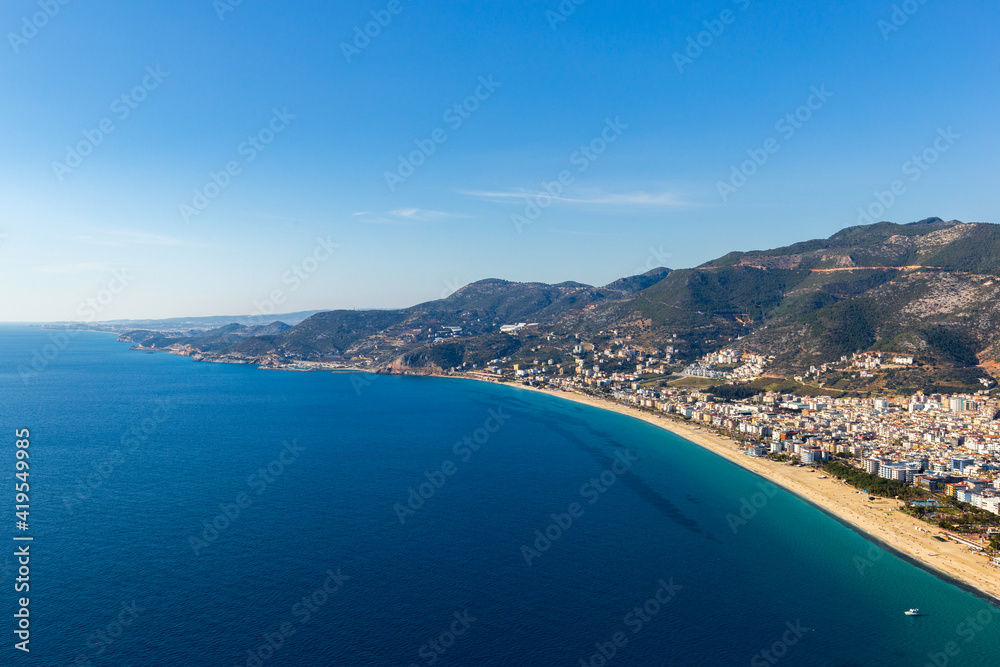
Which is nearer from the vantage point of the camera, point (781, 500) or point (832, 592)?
point (832, 592)

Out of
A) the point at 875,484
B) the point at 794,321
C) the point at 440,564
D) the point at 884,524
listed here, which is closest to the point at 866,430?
the point at 875,484

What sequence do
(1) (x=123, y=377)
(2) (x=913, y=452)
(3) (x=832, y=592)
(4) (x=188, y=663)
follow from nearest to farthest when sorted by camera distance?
(4) (x=188, y=663)
(3) (x=832, y=592)
(2) (x=913, y=452)
(1) (x=123, y=377)

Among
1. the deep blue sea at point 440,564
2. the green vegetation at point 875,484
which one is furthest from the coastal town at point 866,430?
the deep blue sea at point 440,564

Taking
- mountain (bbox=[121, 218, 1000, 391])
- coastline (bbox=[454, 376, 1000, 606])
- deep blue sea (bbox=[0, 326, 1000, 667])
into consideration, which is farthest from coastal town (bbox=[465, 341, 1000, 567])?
deep blue sea (bbox=[0, 326, 1000, 667])

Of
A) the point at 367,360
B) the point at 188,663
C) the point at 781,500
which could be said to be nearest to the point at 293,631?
the point at 188,663

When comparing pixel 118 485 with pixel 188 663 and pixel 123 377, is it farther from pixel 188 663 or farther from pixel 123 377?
pixel 123 377

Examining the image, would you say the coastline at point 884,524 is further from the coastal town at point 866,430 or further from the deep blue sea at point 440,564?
the deep blue sea at point 440,564
